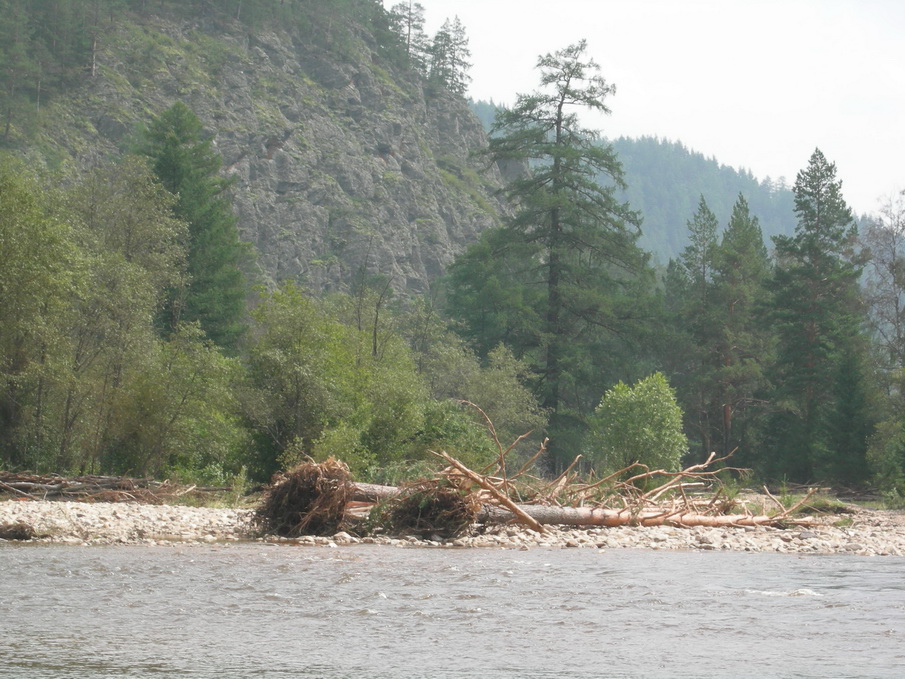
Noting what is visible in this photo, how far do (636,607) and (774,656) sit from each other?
229 cm

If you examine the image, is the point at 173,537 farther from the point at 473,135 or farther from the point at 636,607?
the point at 473,135

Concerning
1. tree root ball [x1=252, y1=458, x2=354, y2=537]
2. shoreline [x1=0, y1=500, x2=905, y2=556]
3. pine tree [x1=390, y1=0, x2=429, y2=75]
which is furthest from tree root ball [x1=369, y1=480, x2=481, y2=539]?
pine tree [x1=390, y1=0, x2=429, y2=75]

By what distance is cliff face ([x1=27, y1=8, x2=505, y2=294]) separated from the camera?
87625 millimetres

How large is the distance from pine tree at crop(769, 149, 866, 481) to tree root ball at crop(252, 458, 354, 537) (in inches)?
1356

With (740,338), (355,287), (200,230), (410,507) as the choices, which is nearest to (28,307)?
(410,507)

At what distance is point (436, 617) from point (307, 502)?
8.09 meters

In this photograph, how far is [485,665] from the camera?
18.7 ft

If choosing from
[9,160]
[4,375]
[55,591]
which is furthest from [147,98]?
[55,591]

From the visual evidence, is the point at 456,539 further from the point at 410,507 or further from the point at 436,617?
the point at 436,617

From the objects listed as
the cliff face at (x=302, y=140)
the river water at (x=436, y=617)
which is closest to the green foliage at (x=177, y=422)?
the river water at (x=436, y=617)

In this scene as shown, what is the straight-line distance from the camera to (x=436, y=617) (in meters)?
7.51

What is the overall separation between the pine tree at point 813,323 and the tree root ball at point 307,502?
34.4 meters

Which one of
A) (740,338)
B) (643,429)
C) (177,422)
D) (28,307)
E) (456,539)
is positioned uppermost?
(740,338)

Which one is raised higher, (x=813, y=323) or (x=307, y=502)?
(x=813, y=323)
